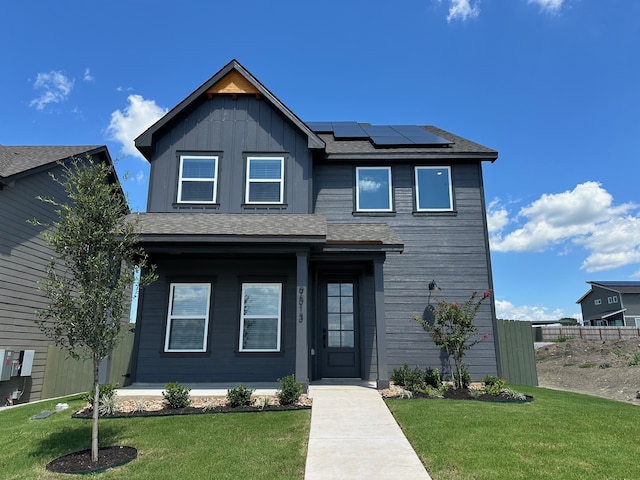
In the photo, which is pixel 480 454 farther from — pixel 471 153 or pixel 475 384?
pixel 471 153

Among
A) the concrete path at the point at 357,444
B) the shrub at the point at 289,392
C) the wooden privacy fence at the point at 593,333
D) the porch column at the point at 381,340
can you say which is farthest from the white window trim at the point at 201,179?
the wooden privacy fence at the point at 593,333

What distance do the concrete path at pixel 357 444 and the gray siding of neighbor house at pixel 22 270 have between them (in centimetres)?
806

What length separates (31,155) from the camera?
11.7 meters

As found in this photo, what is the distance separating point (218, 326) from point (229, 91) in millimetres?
6118

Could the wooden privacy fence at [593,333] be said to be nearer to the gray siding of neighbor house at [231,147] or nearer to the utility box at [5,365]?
the gray siding of neighbor house at [231,147]

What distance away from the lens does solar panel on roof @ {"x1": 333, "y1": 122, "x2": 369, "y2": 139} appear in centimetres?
1180

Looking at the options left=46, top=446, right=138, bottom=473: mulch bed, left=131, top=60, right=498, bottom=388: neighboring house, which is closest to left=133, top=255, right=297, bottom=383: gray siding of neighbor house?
left=131, top=60, right=498, bottom=388: neighboring house

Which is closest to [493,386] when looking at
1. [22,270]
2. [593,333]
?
[22,270]

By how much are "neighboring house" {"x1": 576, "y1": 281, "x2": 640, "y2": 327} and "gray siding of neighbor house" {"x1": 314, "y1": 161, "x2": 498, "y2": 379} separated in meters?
31.9

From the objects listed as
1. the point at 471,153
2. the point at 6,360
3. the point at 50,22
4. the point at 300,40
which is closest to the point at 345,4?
the point at 300,40

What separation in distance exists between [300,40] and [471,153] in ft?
22.3

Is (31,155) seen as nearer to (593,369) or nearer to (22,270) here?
(22,270)

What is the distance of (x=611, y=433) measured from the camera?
520 cm

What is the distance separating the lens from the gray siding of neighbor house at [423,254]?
9.72 m
